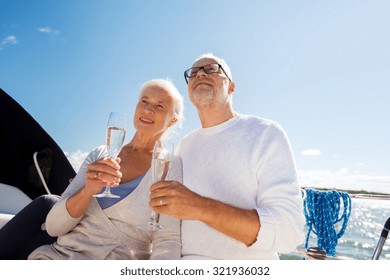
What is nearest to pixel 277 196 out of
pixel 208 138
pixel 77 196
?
pixel 208 138

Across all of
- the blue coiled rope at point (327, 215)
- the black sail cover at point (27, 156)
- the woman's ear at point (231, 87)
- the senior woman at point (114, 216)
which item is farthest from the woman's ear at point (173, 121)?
the black sail cover at point (27, 156)

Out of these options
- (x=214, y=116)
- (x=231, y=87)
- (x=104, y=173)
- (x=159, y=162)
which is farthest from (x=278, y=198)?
(x=231, y=87)

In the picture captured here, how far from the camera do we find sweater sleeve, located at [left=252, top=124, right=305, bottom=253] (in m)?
1.59

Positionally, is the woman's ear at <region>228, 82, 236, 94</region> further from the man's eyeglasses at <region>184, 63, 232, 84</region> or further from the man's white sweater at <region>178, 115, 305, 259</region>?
the man's white sweater at <region>178, 115, 305, 259</region>

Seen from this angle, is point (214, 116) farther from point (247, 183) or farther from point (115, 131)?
point (115, 131)

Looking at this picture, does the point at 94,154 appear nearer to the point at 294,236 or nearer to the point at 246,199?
the point at 246,199

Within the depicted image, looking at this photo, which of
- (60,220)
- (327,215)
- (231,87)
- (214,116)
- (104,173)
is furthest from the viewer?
(327,215)

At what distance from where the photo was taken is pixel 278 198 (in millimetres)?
1677

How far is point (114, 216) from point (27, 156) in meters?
2.65

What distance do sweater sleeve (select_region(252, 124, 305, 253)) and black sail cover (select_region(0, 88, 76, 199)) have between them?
282cm

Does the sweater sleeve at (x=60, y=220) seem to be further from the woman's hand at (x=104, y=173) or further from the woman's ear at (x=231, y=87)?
the woman's ear at (x=231, y=87)
